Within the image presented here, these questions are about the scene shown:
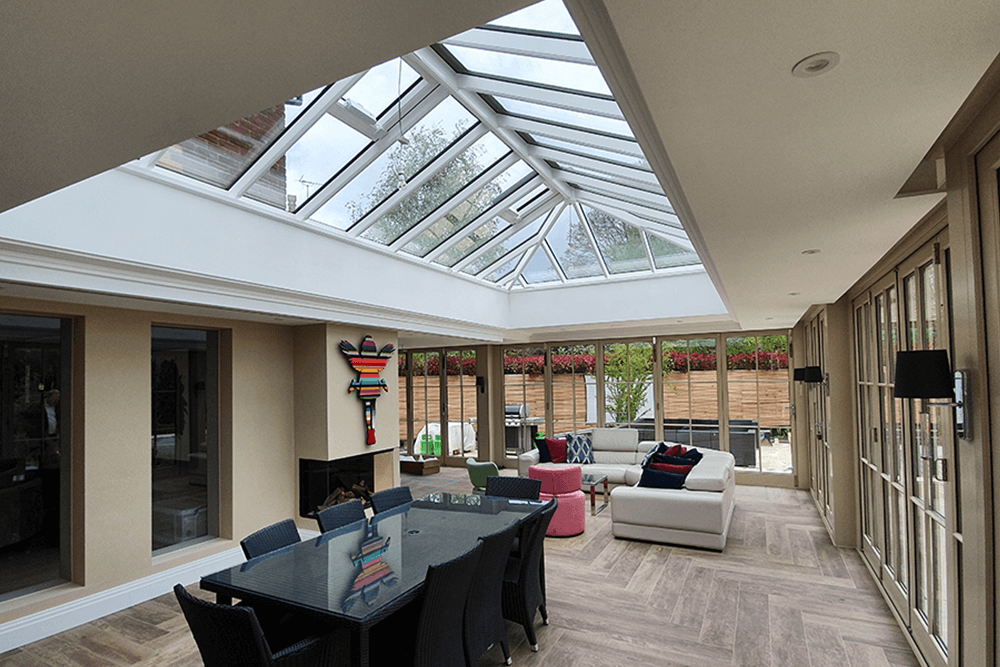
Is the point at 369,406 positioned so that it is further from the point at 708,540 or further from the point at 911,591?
the point at 911,591

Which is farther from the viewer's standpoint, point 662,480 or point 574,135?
point 662,480

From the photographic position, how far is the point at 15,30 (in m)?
1.16

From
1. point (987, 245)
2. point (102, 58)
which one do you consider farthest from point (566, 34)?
point (102, 58)

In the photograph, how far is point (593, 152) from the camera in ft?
16.3

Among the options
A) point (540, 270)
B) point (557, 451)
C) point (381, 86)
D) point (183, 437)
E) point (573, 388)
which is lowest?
point (557, 451)

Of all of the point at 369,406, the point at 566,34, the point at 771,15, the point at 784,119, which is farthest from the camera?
the point at 369,406

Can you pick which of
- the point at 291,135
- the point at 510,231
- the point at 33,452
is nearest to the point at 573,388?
the point at 510,231

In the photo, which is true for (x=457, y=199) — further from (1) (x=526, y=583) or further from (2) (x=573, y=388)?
(2) (x=573, y=388)

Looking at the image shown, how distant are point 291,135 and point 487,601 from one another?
3491 mm

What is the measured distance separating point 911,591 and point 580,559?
2.69 m

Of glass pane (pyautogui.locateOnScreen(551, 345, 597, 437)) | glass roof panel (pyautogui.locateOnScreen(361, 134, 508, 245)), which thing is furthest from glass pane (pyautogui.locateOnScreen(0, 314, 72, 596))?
glass pane (pyautogui.locateOnScreen(551, 345, 597, 437))

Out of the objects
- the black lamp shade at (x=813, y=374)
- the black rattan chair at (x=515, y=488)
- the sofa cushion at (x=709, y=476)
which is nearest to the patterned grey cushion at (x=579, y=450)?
the sofa cushion at (x=709, y=476)

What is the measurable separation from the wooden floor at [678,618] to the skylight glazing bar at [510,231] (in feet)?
12.5

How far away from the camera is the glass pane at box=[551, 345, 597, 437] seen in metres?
10.4
